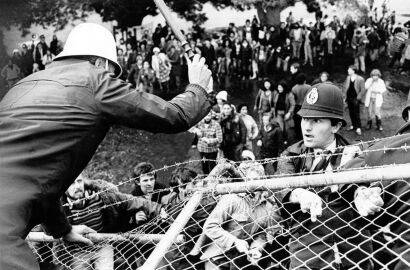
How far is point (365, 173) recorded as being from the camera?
2482 mm

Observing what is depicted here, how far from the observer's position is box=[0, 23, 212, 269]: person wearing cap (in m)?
2.36

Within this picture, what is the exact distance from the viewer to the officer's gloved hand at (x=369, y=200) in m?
2.52

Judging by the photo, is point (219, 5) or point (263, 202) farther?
point (219, 5)

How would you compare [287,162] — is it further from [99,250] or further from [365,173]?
[99,250]

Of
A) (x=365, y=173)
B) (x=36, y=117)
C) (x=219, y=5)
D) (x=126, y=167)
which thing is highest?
(x=36, y=117)

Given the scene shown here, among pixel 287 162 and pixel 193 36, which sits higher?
pixel 287 162

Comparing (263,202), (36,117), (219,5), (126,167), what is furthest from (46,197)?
(219,5)

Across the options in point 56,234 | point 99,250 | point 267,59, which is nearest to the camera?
point 56,234

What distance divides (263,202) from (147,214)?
52.3 inches

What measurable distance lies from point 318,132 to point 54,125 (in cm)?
190

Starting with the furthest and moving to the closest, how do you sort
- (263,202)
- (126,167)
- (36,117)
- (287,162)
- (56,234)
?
(126,167)
(263,202)
(287,162)
(56,234)
(36,117)

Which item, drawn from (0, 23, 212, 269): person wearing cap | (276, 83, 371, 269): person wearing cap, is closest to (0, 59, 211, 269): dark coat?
(0, 23, 212, 269): person wearing cap

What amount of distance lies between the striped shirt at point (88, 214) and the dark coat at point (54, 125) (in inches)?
91.5

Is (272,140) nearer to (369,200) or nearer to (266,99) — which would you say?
(266,99)
